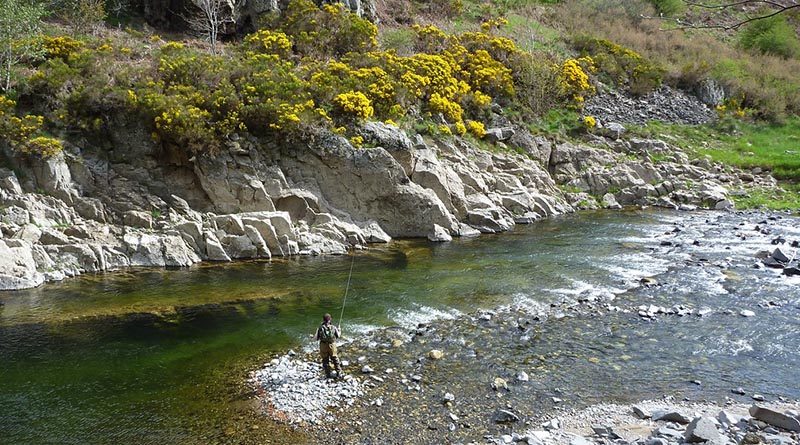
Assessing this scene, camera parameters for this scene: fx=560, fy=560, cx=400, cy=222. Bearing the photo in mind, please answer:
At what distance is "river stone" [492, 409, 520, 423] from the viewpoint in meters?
10.9

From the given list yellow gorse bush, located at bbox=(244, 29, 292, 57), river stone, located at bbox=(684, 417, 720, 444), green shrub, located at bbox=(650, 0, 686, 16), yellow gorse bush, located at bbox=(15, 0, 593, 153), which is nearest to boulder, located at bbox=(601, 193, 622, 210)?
yellow gorse bush, located at bbox=(15, 0, 593, 153)

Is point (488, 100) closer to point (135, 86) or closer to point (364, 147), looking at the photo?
point (364, 147)

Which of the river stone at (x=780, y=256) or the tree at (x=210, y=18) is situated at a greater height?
the tree at (x=210, y=18)

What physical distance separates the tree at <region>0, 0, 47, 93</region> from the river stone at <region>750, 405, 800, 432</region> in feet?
102

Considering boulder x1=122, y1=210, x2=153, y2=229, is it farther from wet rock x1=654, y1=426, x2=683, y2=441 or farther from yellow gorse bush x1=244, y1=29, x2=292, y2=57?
wet rock x1=654, y1=426, x2=683, y2=441

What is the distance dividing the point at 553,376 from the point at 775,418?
165 inches

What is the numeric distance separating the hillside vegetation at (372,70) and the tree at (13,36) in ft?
0.36

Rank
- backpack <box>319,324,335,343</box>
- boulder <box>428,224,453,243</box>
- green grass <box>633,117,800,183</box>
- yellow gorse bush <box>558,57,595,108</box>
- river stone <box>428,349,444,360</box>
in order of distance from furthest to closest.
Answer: yellow gorse bush <box>558,57,595,108</box> → green grass <box>633,117,800,183</box> → boulder <box>428,224,453,243</box> → river stone <box>428,349,444,360</box> → backpack <box>319,324,335,343</box>

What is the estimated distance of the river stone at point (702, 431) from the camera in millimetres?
9602

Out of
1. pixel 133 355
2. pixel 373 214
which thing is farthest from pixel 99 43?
pixel 133 355

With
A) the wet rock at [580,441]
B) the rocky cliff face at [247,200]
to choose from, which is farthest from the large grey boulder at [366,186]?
the wet rock at [580,441]

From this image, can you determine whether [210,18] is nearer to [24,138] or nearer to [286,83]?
[286,83]

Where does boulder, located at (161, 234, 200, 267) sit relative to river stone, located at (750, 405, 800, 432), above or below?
below

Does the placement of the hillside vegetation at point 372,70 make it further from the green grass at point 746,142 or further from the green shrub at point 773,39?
the green grass at point 746,142
